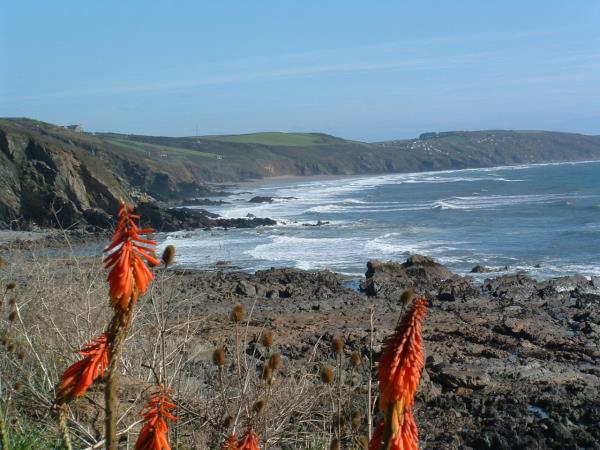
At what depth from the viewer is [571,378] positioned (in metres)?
17.9

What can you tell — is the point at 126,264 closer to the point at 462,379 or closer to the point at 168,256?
Answer: the point at 168,256

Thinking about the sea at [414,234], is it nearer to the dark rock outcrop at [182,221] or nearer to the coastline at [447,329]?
the dark rock outcrop at [182,221]

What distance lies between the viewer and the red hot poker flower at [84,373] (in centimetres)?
252

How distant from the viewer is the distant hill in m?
48.0

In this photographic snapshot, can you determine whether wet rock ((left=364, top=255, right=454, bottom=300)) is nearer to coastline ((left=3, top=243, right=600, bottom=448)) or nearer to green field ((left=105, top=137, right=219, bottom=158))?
coastline ((left=3, top=243, right=600, bottom=448))

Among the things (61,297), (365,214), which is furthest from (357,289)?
(365,214)

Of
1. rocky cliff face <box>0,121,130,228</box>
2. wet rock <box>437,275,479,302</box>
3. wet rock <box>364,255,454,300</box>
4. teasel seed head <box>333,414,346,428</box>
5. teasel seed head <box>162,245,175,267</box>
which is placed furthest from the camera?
rocky cliff face <box>0,121,130,228</box>

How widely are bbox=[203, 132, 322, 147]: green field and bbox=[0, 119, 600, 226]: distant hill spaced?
1.02ft

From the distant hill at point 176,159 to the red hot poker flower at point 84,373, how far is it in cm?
58

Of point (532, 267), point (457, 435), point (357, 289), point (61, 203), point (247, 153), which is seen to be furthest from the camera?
point (247, 153)

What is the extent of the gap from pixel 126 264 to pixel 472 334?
20243 mm

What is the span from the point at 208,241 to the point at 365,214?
19144 mm

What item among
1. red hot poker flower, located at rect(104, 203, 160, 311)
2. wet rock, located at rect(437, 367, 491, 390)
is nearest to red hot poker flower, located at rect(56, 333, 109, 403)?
red hot poker flower, located at rect(104, 203, 160, 311)

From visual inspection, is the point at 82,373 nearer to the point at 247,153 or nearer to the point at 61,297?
the point at 61,297
